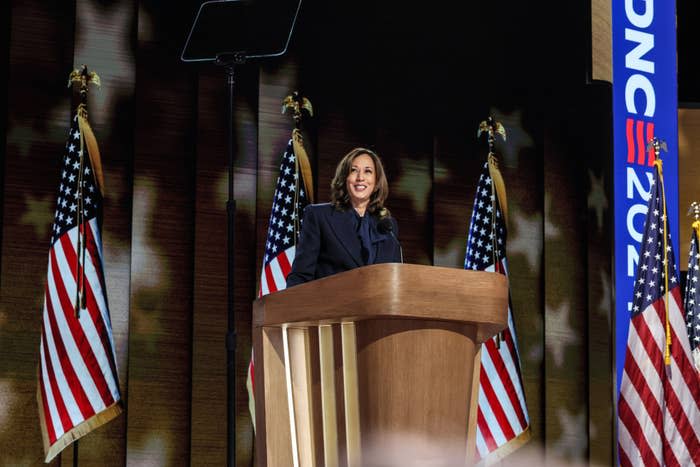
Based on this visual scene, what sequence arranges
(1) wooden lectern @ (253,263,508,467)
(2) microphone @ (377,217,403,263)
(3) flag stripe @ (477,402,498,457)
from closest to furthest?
(1) wooden lectern @ (253,263,508,467) < (2) microphone @ (377,217,403,263) < (3) flag stripe @ (477,402,498,457)

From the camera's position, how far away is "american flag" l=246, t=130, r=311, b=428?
5230 millimetres

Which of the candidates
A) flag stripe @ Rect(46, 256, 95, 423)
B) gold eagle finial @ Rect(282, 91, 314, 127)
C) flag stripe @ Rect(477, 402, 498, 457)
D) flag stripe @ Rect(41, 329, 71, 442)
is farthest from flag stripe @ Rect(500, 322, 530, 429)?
flag stripe @ Rect(41, 329, 71, 442)

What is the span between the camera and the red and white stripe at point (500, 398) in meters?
5.56

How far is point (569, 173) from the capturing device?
6301 millimetres

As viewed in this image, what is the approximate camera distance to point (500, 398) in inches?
221

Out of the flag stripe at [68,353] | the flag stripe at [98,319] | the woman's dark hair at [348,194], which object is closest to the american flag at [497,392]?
the flag stripe at [98,319]

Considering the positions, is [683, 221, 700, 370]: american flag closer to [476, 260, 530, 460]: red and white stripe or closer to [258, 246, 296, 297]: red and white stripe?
[476, 260, 530, 460]: red and white stripe

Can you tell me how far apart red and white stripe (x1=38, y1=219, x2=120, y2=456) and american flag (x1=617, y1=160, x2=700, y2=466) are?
2.58 meters

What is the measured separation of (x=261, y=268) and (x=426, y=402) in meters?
3.40

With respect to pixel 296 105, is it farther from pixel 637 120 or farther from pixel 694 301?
pixel 694 301

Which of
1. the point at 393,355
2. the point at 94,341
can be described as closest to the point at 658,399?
the point at 94,341

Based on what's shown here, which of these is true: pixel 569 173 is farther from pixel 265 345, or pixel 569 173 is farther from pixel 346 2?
pixel 265 345

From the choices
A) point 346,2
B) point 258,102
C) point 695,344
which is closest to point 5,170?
point 258,102

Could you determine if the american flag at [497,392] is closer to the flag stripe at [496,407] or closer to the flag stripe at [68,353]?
the flag stripe at [496,407]
